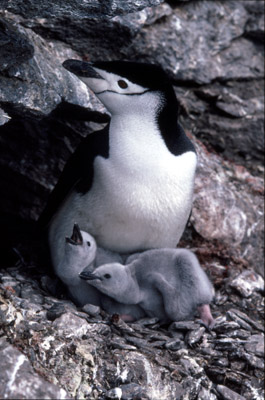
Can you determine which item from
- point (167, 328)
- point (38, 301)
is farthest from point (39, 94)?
point (167, 328)

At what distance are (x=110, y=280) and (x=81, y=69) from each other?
1082 millimetres

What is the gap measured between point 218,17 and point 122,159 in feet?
5.85

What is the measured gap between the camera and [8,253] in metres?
3.95

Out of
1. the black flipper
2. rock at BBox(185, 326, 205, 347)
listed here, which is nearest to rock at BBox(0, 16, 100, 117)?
the black flipper

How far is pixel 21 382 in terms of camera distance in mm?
2186

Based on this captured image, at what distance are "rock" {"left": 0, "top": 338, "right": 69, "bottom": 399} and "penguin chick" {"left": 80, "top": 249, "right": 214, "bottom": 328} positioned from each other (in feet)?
2.85

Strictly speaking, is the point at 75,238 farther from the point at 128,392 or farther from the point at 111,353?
the point at 128,392

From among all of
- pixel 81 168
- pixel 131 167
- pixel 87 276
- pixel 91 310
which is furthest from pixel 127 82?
pixel 91 310

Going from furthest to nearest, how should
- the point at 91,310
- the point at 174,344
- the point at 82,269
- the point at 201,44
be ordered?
the point at 201,44 → the point at 82,269 → the point at 91,310 → the point at 174,344

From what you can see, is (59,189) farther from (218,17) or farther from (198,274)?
(218,17)

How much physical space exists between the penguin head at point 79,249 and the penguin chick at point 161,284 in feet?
0.38

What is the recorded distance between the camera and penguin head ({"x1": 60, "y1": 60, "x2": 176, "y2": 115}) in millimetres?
3104

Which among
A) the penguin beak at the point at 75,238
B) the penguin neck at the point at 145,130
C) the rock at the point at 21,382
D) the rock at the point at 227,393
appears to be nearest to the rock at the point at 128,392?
the rock at the point at 21,382

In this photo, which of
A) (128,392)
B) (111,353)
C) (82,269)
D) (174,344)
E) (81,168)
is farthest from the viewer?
(81,168)
